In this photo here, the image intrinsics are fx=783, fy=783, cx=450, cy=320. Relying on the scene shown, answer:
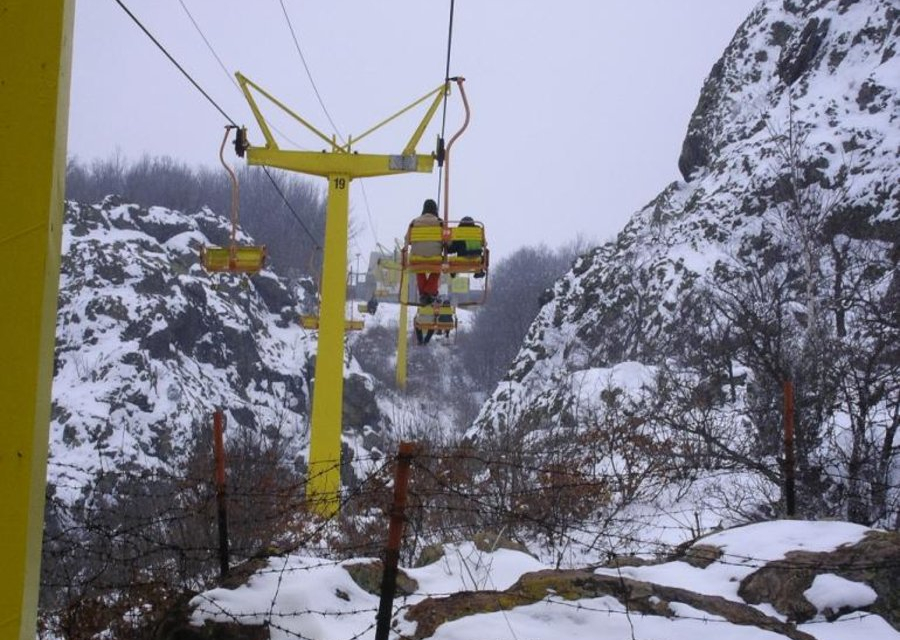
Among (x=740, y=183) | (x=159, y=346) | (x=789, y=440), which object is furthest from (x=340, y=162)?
(x=159, y=346)

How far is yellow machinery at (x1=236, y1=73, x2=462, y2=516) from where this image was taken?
13516mm

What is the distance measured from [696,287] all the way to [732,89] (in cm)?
1677

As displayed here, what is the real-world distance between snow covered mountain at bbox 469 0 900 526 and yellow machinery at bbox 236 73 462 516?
3144 mm

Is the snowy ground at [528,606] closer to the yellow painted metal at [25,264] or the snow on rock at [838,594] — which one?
the snow on rock at [838,594]

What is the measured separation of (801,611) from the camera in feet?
16.8

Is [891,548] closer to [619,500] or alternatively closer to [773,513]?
[773,513]

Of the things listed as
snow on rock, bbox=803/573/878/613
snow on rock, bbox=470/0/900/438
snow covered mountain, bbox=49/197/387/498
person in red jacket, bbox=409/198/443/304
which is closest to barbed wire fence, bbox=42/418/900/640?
snow on rock, bbox=803/573/878/613

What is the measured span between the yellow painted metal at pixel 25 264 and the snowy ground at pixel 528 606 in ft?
7.53

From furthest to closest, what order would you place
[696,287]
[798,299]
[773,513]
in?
1. [696,287]
2. [798,299]
3. [773,513]

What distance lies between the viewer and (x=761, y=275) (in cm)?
1997

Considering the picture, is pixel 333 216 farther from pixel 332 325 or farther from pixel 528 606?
pixel 528 606

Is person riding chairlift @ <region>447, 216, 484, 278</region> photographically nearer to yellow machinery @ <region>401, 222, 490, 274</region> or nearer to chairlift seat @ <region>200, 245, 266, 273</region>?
yellow machinery @ <region>401, 222, 490, 274</region>

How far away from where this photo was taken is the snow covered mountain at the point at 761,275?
11.1 m

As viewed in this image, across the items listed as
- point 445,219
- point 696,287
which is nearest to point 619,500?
point 445,219
